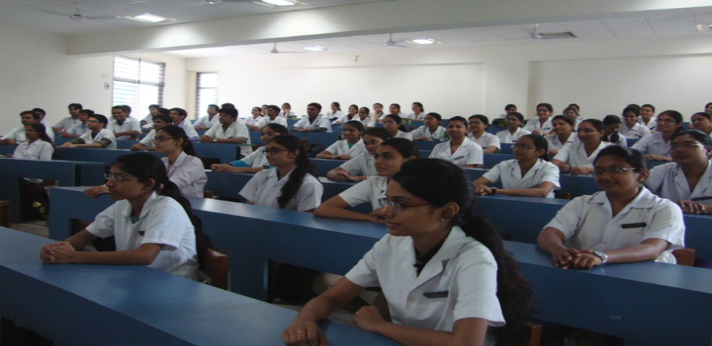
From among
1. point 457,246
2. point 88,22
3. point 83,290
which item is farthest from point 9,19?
point 457,246

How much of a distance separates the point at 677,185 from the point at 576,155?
1467 millimetres

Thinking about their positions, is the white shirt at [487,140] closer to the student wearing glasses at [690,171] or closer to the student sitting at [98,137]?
the student wearing glasses at [690,171]

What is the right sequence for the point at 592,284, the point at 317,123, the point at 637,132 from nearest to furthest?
1. the point at 592,284
2. the point at 637,132
3. the point at 317,123

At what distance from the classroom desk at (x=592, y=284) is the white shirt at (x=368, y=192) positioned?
0.29 m

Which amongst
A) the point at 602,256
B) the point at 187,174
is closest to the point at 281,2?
the point at 187,174

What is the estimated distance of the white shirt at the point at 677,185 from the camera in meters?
2.65

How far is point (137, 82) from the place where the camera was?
1306cm

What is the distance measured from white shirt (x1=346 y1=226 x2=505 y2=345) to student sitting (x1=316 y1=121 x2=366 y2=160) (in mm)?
3866

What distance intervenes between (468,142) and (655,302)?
3.43 metres

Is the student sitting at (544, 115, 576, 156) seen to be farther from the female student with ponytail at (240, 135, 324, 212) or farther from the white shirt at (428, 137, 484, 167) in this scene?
the female student with ponytail at (240, 135, 324, 212)

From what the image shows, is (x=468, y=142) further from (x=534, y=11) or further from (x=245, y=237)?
(x=245, y=237)

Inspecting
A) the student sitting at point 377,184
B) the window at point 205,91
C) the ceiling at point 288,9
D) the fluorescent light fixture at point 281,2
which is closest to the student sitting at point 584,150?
the student sitting at point 377,184

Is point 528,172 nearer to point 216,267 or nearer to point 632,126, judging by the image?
point 216,267

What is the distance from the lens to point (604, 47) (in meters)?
9.82
